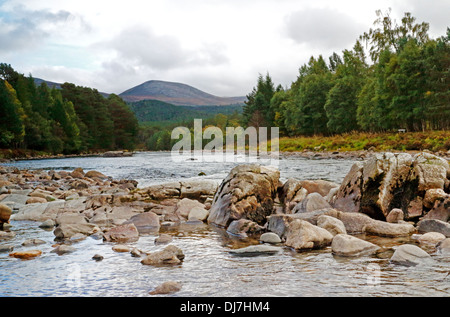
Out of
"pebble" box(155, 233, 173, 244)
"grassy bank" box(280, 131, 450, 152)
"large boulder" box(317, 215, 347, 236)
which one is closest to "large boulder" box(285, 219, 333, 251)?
"large boulder" box(317, 215, 347, 236)

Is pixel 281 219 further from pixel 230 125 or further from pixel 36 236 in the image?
pixel 230 125

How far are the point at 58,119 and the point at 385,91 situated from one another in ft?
201

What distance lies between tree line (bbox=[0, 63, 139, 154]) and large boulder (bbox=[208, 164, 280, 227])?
1961 inches

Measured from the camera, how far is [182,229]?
8.88 m

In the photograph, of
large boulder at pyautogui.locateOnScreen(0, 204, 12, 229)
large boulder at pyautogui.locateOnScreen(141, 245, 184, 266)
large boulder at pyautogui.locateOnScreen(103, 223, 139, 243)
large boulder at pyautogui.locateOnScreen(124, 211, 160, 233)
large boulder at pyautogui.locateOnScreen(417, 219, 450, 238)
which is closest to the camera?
large boulder at pyautogui.locateOnScreen(141, 245, 184, 266)

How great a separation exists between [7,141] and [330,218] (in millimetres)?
54473

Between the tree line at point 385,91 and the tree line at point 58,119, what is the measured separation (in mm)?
45219

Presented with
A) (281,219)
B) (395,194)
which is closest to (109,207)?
(281,219)

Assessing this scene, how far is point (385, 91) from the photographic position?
47.5m

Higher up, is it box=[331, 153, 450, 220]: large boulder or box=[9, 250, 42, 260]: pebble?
box=[331, 153, 450, 220]: large boulder

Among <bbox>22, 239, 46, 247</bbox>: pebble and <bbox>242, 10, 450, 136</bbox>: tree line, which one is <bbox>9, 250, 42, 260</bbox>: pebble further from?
<bbox>242, 10, 450, 136</bbox>: tree line

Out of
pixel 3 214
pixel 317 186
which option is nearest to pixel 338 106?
pixel 317 186

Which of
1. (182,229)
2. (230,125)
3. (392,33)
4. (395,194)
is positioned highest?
(392,33)

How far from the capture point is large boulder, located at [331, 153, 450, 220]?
363 inches
